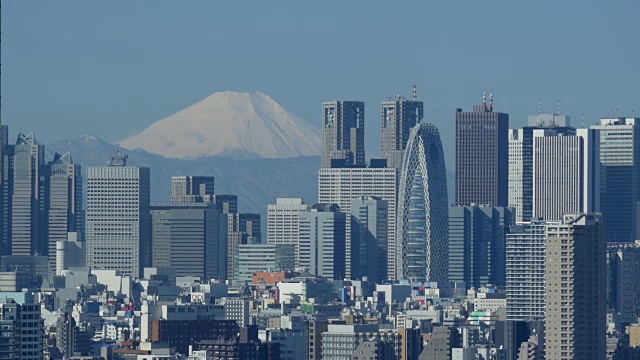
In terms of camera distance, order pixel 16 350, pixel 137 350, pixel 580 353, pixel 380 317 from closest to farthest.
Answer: pixel 16 350 < pixel 580 353 < pixel 137 350 < pixel 380 317

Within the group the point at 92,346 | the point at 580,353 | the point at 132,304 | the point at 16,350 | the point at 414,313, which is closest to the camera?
the point at 16,350

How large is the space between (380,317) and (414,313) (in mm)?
11519

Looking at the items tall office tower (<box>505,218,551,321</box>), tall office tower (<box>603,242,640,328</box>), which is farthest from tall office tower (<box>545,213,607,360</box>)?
tall office tower (<box>603,242,640,328</box>)

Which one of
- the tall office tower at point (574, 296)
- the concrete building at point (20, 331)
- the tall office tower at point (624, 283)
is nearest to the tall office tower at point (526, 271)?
the tall office tower at point (624, 283)

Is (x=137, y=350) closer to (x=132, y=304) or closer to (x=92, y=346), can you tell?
(x=92, y=346)

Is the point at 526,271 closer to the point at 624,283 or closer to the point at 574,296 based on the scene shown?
the point at 624,283

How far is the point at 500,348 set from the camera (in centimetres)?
14400

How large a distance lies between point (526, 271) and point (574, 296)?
42.1 metres

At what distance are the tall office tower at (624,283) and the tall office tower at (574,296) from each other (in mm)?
26858

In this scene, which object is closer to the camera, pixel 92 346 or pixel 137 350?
pixel 137 350

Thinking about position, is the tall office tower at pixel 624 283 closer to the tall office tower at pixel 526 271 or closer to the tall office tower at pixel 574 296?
the tall office tower at pixel 526 271

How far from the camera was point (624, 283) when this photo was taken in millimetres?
174375

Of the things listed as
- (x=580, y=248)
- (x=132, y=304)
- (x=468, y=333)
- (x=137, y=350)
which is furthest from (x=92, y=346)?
(x=132, y=304)

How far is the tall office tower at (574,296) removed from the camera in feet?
425
